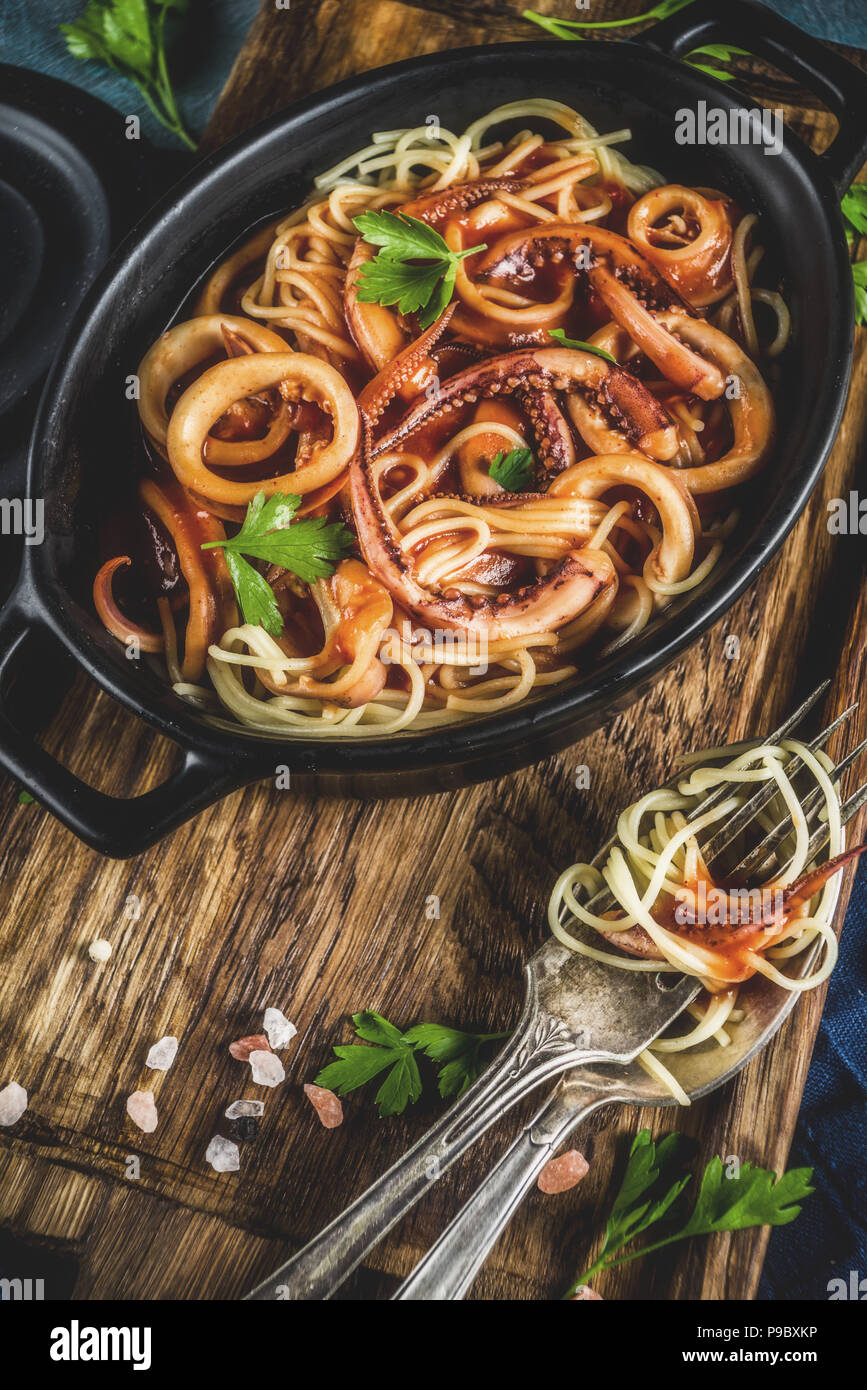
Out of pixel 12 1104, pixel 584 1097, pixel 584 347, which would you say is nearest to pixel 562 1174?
pixel 584 1097

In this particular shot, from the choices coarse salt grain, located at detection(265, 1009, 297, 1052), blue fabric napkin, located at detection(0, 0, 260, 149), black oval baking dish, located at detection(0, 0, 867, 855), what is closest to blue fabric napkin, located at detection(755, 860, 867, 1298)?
black oval baking dish, located at detection(0, 0, 867, 855)

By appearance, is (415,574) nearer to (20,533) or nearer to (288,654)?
(288,654)

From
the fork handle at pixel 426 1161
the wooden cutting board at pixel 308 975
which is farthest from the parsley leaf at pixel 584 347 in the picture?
the fork handle at pixel 426 1161

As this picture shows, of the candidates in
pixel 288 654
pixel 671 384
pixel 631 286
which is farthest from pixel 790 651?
pixel 288 654

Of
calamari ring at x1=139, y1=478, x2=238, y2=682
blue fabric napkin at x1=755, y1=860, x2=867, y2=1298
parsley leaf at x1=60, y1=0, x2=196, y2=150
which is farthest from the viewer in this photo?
parsley leaf at x1=60, y1=0, x2=196, y2=150

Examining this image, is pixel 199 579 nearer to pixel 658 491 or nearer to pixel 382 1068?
pixel 658 491

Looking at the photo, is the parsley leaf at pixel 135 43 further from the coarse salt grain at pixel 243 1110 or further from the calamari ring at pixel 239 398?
the coarse salt grain at pixel 243 1110

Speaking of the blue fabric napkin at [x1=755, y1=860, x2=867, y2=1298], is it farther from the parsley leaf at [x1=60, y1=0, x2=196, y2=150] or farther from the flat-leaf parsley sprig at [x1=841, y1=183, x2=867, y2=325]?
the parsley leaf at [x1=60, y1=0, x2=196, y2=150]

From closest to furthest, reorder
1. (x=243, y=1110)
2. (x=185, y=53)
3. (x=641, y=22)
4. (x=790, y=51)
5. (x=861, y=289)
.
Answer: (x=243, y=1110)
(x=790, y=51)
(x=861, y=289)
(x=641, y=22)
(x=185, y=53)
